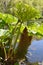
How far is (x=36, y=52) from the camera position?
1296 millimetres

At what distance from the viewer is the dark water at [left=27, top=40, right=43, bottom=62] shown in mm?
1175

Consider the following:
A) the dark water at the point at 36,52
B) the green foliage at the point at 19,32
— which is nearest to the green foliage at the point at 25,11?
the green foliage at the point at 19,32

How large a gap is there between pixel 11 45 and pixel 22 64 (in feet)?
0.50

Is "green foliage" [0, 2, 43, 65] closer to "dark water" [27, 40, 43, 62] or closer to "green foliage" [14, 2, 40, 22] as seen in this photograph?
"green foliage" [14, 2, 40, 22]

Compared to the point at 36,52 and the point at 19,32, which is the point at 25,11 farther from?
the point at 36,52

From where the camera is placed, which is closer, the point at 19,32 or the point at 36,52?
the point at 19,32

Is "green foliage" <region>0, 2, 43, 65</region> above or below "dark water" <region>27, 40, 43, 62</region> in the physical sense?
above

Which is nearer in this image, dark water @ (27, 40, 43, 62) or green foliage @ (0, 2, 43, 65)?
green foliage @ (0, 2, 43, 65)

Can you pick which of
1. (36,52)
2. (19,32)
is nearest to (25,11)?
Result: (19,32)

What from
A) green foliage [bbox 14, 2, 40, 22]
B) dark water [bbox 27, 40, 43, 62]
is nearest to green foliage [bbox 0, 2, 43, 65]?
green foliage [bbox 14, 2, 40, 22]

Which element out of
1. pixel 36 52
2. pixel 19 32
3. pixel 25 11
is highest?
pixel 25 11

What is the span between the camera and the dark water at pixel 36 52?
3.85 ft

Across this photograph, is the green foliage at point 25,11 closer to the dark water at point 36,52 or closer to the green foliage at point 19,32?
the green foliage at point 19,32

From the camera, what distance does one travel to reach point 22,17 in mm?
928
